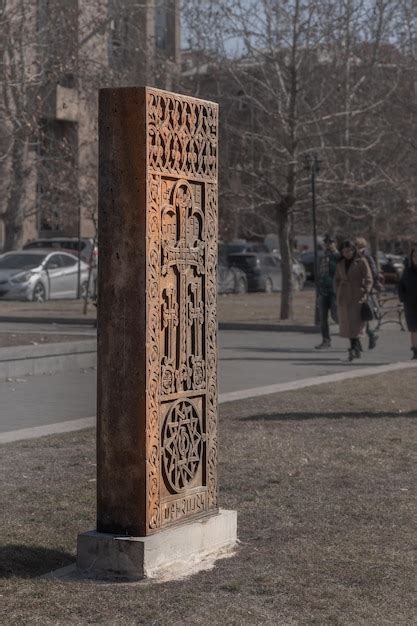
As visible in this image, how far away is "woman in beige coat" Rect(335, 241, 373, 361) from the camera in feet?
62.2

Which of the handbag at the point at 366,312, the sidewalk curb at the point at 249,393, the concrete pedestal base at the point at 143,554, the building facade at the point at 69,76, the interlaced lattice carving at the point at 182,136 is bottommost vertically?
the sidewalk curb at the point at 249,393

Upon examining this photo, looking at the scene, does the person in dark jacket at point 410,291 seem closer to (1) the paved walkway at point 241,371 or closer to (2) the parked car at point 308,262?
(1) the paved walkway at point 241,371

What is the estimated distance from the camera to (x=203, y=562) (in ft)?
21.7

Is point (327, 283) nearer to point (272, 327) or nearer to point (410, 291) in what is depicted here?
point (272, 327)

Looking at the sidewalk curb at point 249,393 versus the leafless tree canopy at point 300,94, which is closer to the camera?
the sidewalk curb at point 249,393

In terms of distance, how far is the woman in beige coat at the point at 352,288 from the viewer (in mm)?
18969

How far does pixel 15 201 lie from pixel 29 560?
32145 mm

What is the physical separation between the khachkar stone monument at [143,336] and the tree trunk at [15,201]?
25.3 m

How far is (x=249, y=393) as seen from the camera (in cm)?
1404

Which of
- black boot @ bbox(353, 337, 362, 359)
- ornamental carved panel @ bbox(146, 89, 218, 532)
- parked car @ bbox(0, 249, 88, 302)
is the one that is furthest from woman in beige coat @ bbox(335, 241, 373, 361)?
parked car @ bbox(0, 249, 88, 302)

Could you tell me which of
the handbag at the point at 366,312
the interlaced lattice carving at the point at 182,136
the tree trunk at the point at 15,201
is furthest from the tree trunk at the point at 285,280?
the interlaced lattice carving at the point at 182,136

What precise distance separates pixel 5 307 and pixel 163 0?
8331 mm

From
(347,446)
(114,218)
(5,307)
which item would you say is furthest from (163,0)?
(114,218)

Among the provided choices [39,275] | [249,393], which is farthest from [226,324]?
[249,393]
